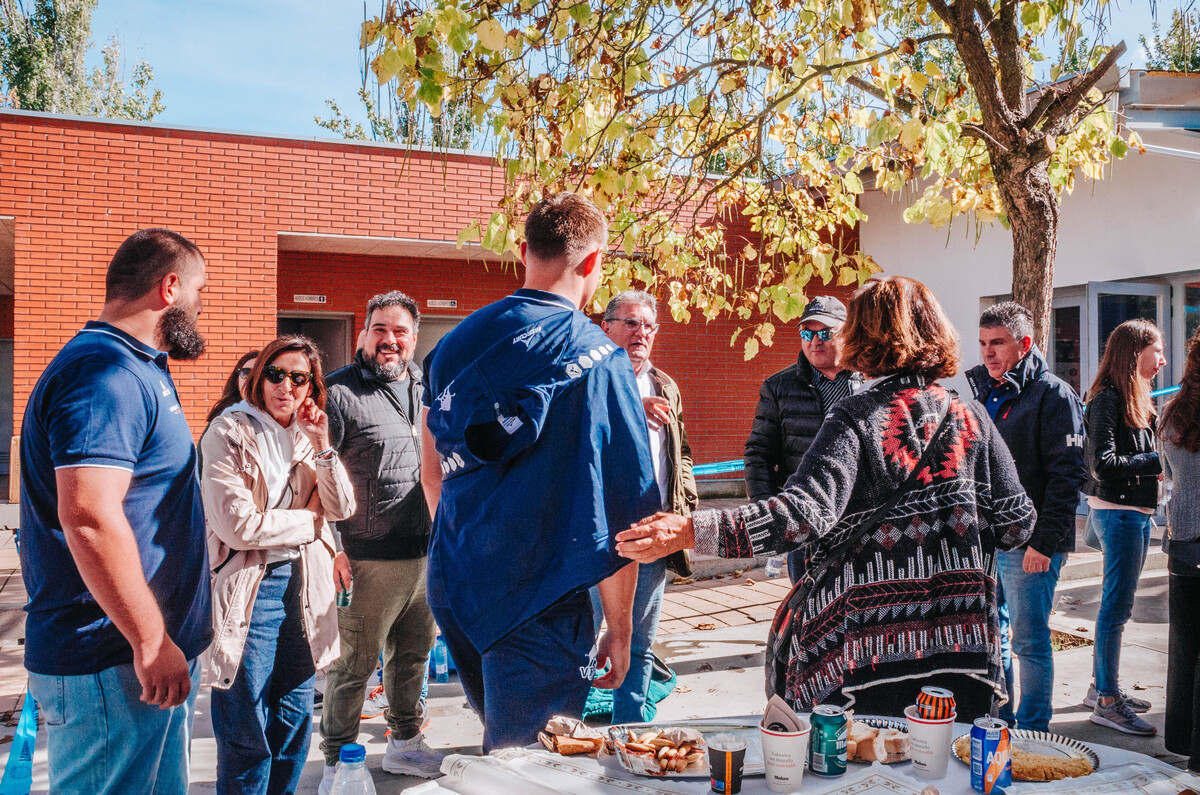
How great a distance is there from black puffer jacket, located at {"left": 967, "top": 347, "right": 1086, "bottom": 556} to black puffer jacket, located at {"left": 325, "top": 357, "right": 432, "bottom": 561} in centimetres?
271

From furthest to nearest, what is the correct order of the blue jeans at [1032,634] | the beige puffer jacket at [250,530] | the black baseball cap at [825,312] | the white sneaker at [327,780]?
the black baseball cap at [825,312] < the blue jeans at [1032,634] < the white sneaker at [327,780] < the beige puffer jacket at [250,530]

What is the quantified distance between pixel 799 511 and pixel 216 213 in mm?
10585

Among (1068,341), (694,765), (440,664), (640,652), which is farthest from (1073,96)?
(1068,341)

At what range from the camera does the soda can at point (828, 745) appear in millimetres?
1915

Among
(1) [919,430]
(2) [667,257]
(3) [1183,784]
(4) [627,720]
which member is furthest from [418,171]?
(3) [1183,784]

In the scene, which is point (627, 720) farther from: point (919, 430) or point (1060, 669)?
point (1060, 669)

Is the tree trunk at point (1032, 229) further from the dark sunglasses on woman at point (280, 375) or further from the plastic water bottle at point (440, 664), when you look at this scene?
the plastic water bottle at point (440, 664)

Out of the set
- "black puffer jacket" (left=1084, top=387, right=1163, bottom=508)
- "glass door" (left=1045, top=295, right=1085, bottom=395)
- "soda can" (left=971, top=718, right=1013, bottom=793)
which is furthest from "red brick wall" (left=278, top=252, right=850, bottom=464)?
"soda can" (left=971, top=718, right=1013, bottom=793)

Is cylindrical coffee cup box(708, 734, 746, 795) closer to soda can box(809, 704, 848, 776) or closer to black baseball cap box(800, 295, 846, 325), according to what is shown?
soda can box(809, 704, 848, 776)

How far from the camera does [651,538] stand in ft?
6.95

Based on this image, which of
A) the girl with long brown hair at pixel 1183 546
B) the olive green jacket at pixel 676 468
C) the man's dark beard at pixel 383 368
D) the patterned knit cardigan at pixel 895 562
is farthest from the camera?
the olive green jacket at pixel 676 468

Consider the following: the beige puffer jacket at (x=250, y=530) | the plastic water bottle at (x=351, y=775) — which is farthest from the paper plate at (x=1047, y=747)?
the beige puffer jacket at (x=250, y=530)

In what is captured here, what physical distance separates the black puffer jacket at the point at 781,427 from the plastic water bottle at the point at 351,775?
2970 millimetres

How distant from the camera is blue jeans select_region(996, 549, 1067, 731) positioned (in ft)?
13.4
